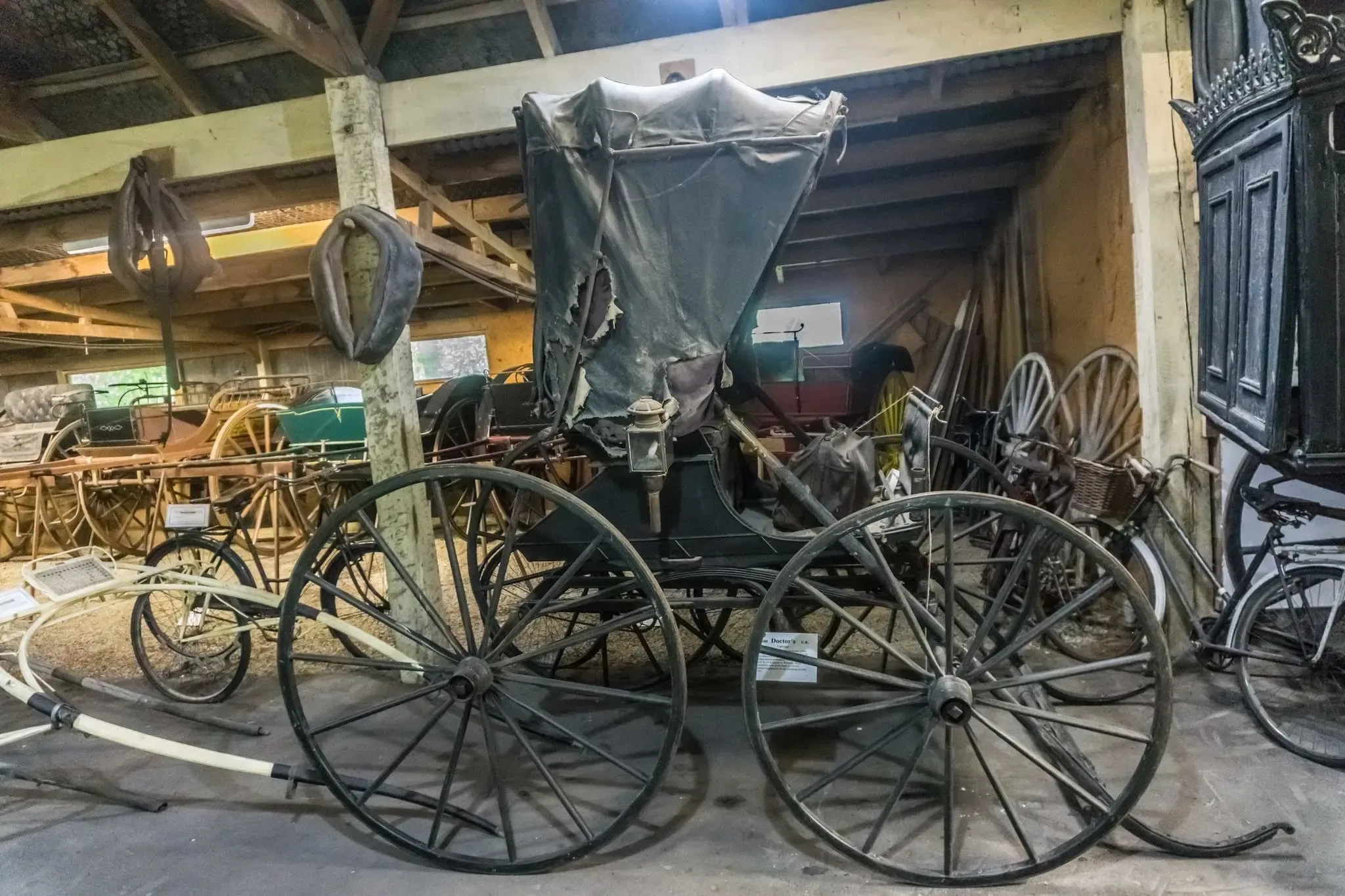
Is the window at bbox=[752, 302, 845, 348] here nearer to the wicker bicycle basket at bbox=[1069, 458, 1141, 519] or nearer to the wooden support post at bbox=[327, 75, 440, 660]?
the wicker bicycle basket at bbox=[1069, 458, 1141, 519]

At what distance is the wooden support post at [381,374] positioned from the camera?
107 inches

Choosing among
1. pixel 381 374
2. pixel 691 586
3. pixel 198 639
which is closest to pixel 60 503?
pixel 198 639

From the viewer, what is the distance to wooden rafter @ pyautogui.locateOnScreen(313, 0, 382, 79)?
256cm

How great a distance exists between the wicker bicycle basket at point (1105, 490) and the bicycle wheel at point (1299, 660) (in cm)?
46

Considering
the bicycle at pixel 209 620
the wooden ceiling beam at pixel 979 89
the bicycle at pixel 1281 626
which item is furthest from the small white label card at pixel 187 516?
the bicycle at pixel 1281 626

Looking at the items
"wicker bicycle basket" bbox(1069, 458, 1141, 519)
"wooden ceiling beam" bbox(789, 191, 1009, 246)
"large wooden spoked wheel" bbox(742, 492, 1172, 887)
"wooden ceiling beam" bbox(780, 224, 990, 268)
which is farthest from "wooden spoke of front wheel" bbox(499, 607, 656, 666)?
"wooden ceiling beam" bbox(780, 224, 990, 268)

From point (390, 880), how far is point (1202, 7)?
329 cm

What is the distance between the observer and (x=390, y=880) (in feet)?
5.74

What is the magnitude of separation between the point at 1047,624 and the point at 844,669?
448 millimetres

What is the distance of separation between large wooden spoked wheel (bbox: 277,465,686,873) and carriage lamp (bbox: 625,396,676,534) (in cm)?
17

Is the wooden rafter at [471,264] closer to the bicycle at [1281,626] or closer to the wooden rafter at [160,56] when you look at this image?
the wooden rafter at [160,56]

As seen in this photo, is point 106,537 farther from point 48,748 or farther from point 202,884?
point 202,884

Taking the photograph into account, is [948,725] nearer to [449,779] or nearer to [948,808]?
[948,808]

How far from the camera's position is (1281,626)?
2.28 meters
